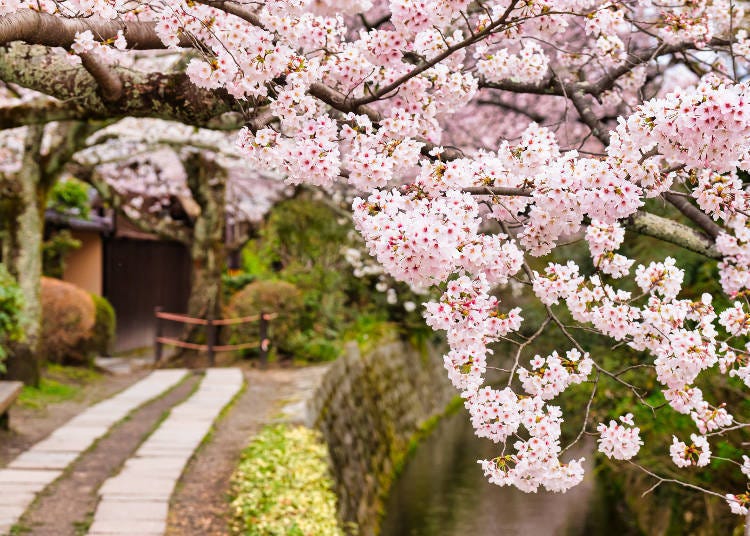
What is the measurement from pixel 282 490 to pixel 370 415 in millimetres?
5852

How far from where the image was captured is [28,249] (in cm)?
952

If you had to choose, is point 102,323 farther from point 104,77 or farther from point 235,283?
point 104,77

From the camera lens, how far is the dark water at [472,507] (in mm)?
9633

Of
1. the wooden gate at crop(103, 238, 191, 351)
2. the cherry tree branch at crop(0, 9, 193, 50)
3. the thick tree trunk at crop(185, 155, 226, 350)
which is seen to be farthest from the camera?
the wooden gate at crop(103, 238, 191, 351)

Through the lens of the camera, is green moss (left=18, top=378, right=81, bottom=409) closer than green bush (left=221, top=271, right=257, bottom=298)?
Yes

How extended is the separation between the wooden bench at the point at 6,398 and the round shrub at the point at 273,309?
17.0ft

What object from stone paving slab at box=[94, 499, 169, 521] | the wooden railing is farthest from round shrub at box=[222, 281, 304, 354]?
stone paving slab at box=[94, 499, 169, 521]

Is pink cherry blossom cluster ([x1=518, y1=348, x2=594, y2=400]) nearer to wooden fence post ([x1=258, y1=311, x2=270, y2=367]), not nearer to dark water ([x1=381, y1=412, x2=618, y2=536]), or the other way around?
dark water ([x1=381, y1=412, x2=618, y2=536])

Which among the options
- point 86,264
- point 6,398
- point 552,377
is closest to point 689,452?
point 552,377

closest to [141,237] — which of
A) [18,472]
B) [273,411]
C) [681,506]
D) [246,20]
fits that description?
[273,411]

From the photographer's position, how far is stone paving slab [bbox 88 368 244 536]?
5.24m

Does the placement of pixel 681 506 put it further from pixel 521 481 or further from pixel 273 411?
pixel 521 481

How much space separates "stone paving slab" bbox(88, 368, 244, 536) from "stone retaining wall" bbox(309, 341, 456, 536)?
1.20m

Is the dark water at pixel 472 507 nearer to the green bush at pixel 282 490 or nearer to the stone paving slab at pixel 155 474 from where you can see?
the stone paving slab at pixel 155 474
